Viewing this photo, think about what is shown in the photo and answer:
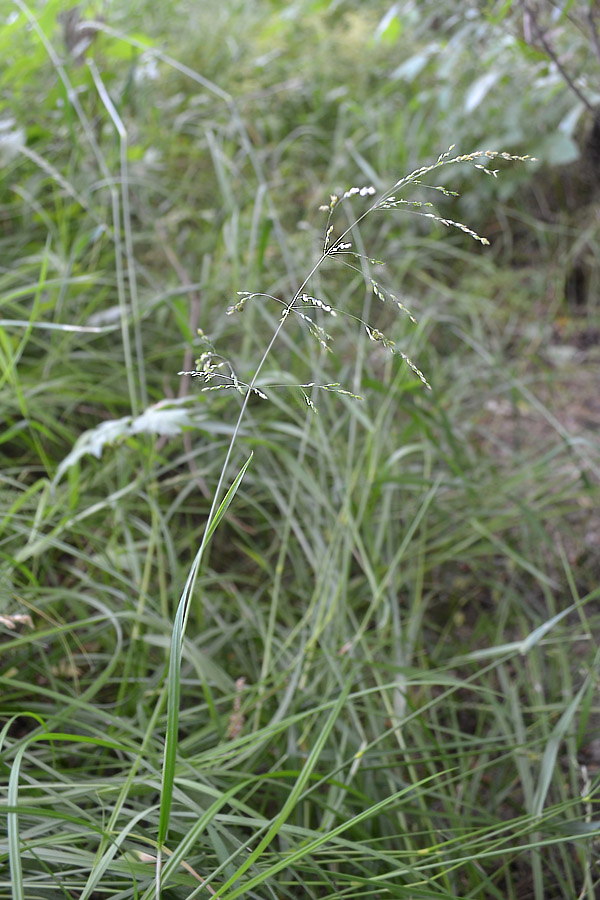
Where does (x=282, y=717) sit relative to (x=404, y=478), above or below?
below

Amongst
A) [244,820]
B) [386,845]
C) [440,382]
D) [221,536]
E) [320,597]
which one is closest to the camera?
[244,820]

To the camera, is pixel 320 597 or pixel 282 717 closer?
pixel 282 717

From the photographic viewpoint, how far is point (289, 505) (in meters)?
1.04

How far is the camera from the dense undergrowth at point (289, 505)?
0.69 m

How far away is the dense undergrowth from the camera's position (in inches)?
27.0

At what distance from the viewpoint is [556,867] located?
74 cm

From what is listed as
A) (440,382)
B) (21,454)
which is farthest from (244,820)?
(440,382)

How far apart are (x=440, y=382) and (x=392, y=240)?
54 cm

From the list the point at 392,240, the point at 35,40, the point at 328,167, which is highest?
the point at 35,40

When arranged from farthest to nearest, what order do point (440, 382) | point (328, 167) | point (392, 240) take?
point (328, 167), point (392, 240), point (440, 382)

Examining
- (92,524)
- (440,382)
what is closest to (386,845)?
(92,524)

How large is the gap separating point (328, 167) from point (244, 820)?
5.79 ft

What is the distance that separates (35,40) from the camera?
5.19ft

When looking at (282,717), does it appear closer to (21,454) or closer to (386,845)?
(386,845)
